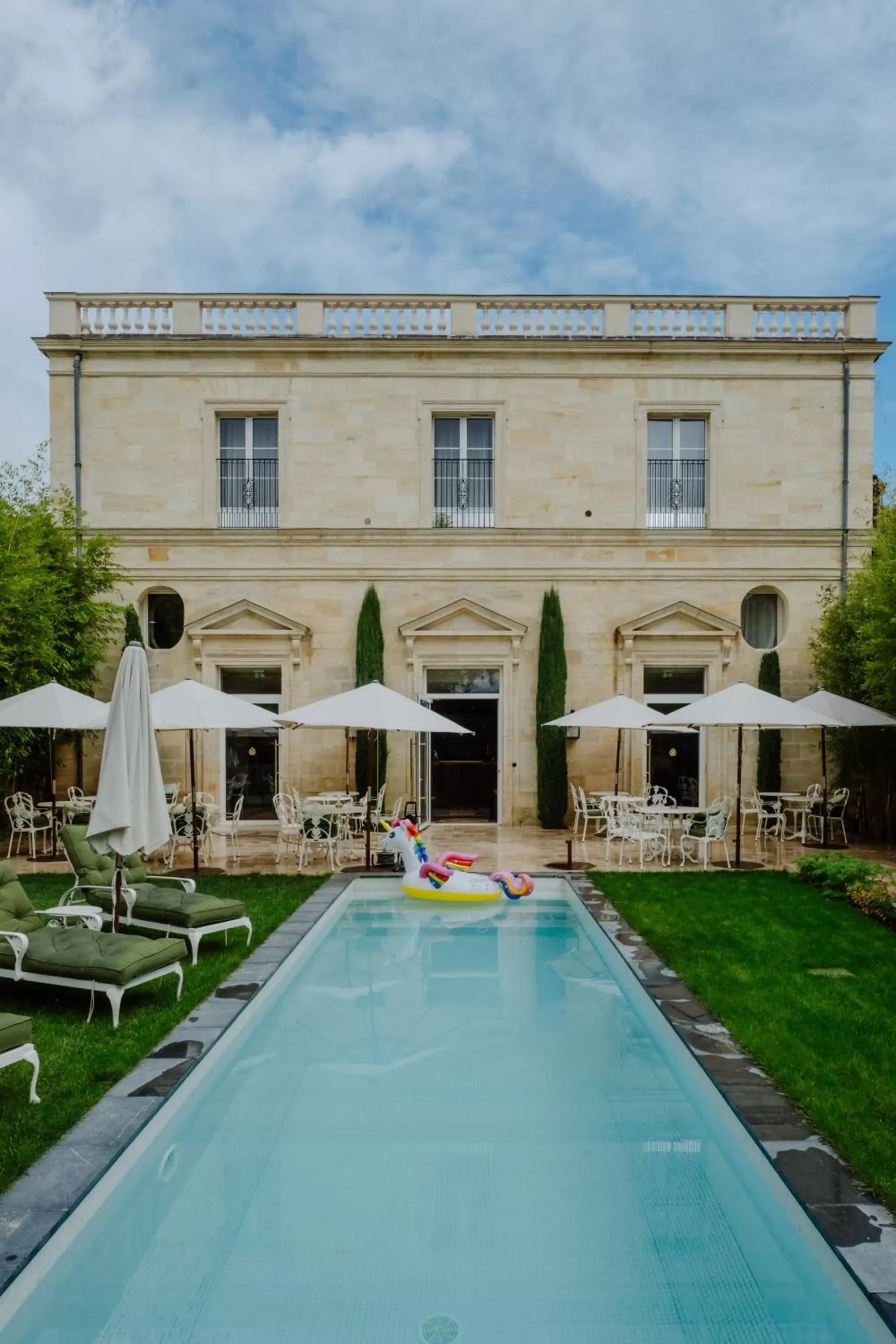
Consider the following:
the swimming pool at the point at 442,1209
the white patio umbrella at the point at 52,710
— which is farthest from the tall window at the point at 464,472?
the swimming pool at the point at 442,1209

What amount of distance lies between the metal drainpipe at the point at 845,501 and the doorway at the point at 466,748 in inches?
281

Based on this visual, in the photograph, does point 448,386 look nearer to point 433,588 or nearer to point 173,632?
point 433,588

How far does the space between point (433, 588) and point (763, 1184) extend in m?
13.8

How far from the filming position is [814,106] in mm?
13328

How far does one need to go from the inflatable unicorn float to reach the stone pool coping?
367 cm

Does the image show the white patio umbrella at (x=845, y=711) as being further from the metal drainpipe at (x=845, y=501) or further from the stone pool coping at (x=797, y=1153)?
the stone pool coping at (x=797, y=1153)

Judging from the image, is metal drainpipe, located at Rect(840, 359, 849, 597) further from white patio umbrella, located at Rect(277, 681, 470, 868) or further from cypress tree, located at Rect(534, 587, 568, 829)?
white patio umbrella, located at Rect(277, 681, 470, 868)

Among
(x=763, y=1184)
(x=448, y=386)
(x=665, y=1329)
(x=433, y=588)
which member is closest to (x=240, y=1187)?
(x=665, y=1329)

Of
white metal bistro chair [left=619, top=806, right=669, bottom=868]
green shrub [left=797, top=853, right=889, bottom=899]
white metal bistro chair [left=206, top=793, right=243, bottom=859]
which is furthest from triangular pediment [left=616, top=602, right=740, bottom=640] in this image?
white metal bistro chair [left=206, top=793, right=243, bottom=859]

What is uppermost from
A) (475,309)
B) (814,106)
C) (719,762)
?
(814,106)

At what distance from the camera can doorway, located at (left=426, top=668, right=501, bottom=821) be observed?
56.4 feet

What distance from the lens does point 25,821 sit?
14.2m

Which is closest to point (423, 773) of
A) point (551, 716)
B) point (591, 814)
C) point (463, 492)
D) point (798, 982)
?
point (551, 716)

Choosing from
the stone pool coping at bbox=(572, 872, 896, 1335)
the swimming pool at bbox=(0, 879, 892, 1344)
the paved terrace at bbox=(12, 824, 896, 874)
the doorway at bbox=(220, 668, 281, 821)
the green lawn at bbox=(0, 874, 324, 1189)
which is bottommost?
the paved terrace at bbox=(12, 824, 896, 874)
